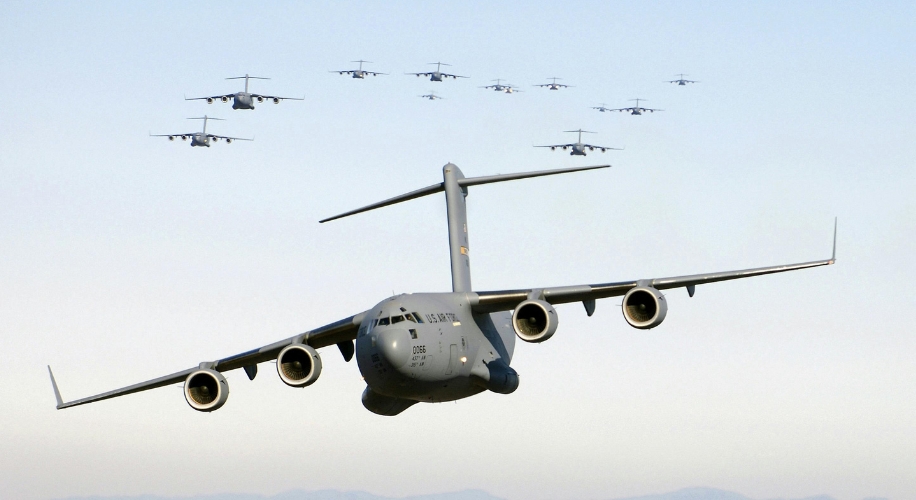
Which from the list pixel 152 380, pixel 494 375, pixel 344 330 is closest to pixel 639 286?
pixel 494 375

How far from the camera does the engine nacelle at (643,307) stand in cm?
2964

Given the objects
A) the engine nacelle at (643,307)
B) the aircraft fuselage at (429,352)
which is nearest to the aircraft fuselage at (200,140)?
the aircraft fuselage at (429,352)

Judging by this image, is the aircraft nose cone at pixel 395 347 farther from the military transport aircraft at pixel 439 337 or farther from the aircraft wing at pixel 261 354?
the aircraft wing at pixel 261 354

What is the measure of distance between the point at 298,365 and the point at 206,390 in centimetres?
270

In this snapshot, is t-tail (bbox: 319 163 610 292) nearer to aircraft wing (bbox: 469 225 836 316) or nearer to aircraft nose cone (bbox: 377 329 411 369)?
aircraft wing (bbox: 469 225 836 316)

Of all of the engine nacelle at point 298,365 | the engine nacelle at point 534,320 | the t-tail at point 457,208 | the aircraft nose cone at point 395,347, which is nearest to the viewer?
the aircraft nose cone at point 395,347

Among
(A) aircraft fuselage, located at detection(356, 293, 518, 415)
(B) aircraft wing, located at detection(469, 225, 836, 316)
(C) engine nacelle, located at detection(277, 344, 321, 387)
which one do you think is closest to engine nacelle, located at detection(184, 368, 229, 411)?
(C) engine nacelle, located at detection(277, 344, 321, 387)

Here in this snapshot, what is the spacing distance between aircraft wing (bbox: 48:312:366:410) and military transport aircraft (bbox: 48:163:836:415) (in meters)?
0.03

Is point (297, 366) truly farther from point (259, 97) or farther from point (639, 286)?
point (259, 97)

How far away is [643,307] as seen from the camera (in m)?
29.9

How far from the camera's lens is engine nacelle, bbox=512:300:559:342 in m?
30.0

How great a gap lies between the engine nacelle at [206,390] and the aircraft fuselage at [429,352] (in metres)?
3.72

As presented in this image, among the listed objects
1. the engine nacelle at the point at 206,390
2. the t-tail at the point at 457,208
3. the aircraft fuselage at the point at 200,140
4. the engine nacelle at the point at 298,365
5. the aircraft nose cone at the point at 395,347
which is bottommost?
the engine nacelle at the point at 206,390

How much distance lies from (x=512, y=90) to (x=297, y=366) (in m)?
55.1
